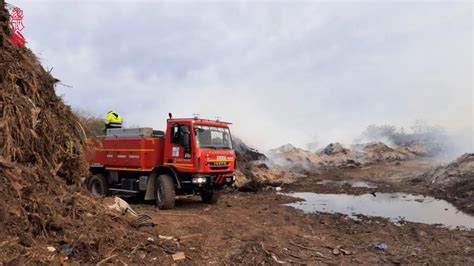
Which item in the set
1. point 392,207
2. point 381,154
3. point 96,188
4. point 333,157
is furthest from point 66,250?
point 381,154

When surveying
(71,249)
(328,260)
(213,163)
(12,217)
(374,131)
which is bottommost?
(328,260)

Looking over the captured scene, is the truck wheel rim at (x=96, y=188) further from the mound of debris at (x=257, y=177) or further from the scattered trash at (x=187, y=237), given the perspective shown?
the scattered trash at (x=187, y=237)

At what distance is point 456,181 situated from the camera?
16.5 metres

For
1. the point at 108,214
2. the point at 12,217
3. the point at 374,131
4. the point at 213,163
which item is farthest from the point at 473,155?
the point at 374,131

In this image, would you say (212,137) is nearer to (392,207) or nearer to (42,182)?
(42,182)

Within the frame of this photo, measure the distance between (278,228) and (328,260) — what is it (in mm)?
2444

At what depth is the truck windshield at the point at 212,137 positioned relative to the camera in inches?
463

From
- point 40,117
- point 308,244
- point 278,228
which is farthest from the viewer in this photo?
point 278,228

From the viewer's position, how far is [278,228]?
9266mm

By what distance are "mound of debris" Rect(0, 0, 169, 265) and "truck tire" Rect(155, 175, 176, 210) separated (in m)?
4.34

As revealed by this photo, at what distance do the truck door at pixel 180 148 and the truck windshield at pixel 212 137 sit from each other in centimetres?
31

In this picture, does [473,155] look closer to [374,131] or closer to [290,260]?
[290,260]

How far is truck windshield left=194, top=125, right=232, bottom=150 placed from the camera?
11.8 meters

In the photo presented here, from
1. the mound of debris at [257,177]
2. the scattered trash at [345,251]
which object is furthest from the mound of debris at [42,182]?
the mound of debris at [257,177]
